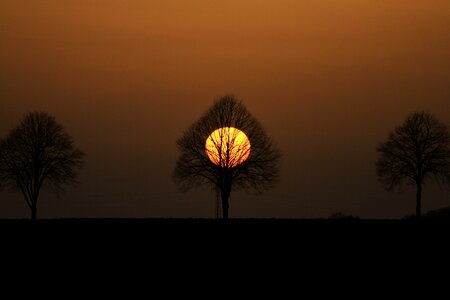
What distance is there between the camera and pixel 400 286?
28.3m

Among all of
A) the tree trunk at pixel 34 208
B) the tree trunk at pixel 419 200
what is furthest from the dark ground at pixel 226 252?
the tree trunk at pixel 34 208

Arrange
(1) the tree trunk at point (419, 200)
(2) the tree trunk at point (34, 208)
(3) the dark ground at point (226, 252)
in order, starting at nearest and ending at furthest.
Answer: (3) the dark ground at point (226, 252)
(1) the tree trunk at point (419, 200)
(2) the tree trunk at point (34, 208)

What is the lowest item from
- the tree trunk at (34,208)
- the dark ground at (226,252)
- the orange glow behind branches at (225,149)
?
the dark ground at (226,252)

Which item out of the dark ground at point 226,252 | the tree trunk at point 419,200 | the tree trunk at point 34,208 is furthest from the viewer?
the tree trunk at point 34,208

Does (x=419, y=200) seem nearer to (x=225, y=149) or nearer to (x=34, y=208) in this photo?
(x=225, y=149)

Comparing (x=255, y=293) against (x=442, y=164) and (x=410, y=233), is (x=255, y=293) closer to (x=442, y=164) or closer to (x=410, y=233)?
(x=410, y=233)

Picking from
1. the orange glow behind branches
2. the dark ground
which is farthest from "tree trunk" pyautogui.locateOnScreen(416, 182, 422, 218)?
the dark ground

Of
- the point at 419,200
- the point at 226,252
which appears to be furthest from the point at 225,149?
the point at 226,252

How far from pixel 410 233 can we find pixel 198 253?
1397 centimetres

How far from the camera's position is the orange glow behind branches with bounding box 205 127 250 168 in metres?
76.8

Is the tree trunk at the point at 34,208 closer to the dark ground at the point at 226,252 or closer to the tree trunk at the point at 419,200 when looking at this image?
the dark ground at the point at 226,252

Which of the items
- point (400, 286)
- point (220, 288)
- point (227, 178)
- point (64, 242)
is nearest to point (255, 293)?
point (220, 288)

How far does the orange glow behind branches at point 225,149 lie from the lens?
76.8 m

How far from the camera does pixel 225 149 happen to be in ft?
252
